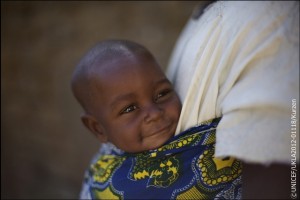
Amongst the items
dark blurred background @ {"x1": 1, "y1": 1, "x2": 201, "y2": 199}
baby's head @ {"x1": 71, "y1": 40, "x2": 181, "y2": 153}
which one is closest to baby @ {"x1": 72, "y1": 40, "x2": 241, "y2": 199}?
baby's head @ {"x1": 71, "y1": 40, "x2": 181, "y2": 153}

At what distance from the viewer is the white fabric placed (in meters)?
1.05

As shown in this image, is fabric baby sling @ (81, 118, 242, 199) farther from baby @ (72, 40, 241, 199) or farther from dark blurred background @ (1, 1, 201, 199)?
dark blurred background @ (1, 1, 201, 199)

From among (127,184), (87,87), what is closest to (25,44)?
(87,87)

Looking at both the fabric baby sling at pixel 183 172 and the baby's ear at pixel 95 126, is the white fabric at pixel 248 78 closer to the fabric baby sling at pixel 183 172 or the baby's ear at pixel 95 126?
the fabric baby sling at pixel 183 172

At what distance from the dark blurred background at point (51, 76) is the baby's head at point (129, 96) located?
158 centimetres

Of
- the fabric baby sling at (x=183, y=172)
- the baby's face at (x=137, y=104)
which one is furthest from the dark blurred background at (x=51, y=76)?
the fabric baby sling at (x=183, y=172)

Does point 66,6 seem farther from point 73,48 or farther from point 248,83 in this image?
point 248,83

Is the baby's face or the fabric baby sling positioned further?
the baby's face

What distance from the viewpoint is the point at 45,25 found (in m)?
3.48

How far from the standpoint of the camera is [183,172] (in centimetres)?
139

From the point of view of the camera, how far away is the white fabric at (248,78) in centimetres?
105

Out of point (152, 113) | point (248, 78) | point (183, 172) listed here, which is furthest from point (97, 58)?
point (248, 78)

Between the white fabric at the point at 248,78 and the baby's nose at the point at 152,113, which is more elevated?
the white fabric at the point at 248,78

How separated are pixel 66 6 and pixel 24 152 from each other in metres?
1.45
